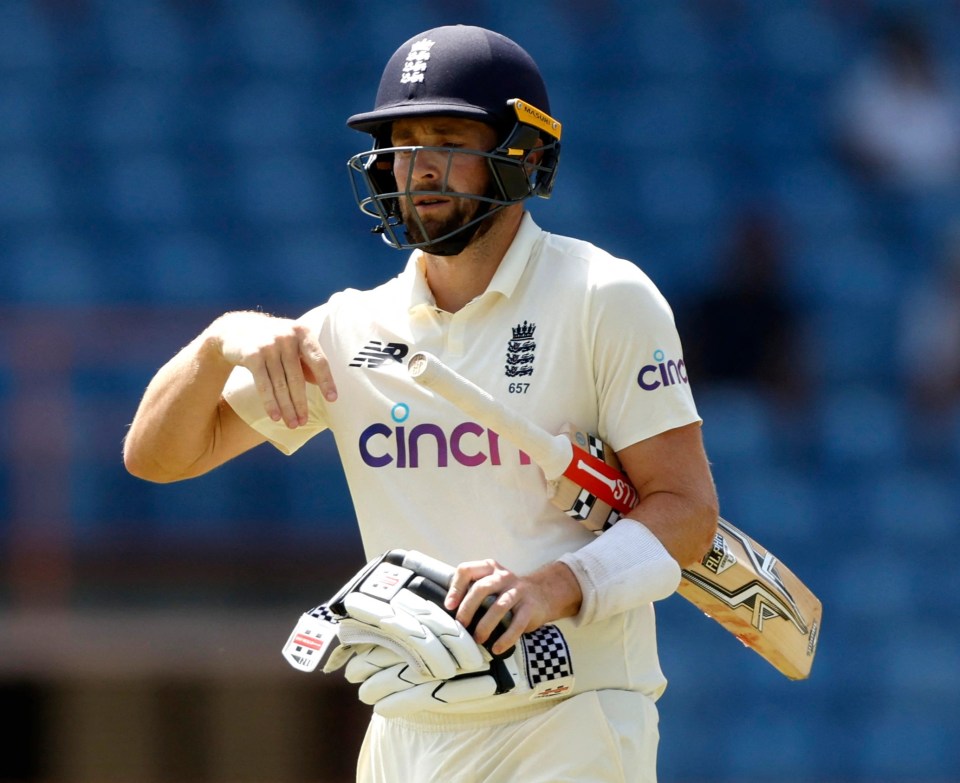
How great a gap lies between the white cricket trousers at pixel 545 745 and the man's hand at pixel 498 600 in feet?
0.86

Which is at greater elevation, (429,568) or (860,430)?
(860,430)

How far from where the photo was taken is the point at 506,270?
297cm

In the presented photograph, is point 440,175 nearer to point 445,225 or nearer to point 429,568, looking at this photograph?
point 445,225

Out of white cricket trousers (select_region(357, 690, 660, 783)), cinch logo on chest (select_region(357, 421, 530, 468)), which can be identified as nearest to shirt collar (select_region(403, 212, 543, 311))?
cinch logo on chest (select_region(357, 421, 530, 468))

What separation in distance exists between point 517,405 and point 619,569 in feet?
1.13

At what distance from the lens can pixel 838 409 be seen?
26.5 feet

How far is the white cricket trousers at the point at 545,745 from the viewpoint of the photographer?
2771mm

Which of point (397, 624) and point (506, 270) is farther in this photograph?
point (506, 270)

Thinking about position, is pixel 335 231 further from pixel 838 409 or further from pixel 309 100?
pixel 838 409

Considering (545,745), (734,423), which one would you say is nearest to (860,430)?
(734,423)

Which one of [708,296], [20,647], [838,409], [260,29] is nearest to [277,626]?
[20,647]

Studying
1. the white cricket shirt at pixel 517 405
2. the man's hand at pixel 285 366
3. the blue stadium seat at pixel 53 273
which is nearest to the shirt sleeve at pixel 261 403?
the white cricket shirt at pixel 517 405

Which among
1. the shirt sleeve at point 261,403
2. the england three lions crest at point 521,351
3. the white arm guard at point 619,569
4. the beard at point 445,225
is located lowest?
the white arm guard at point 619,569

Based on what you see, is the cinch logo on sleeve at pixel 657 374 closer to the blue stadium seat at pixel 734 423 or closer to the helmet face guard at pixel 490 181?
the helmet face guard at pixel 490 181
